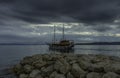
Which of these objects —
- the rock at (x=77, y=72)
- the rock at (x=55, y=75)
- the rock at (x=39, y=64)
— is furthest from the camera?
the rock at (x=39, y=64)

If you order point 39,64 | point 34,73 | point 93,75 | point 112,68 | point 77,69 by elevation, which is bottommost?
point 34,73

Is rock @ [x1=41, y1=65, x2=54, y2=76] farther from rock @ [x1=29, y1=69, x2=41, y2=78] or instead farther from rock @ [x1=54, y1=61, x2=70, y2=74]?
rock @ [x1=54, y1=61, x2=70, y2=74]

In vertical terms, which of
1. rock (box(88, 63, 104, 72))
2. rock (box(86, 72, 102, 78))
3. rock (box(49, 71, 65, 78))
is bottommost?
rock (box(49, 71, 65, 78))

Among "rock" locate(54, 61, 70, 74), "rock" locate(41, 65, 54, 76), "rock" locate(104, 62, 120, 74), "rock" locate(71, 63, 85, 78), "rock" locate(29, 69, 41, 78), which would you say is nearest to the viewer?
"rock" locate(104, 62, 120, 74)

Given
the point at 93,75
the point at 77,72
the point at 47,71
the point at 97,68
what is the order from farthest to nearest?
1. the point at 47,71
2. the point at 77,72
3. the point at 97,68
4. the point at 93,75

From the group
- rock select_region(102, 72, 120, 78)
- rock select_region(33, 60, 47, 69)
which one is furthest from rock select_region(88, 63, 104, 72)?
rock select_region(33, 60, 47, 69)

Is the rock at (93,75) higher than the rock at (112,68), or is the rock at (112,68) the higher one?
the rock at (112,68)

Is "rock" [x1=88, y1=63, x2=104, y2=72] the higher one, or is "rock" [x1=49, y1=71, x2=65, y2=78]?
"rock" [x1=88, y1=63, x2=104, y2=72]

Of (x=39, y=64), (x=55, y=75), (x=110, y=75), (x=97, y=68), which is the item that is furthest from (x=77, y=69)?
(x=39, y=64)

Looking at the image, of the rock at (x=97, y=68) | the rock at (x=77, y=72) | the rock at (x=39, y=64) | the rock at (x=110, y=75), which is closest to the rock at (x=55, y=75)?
the rock at (x=77, y=72)

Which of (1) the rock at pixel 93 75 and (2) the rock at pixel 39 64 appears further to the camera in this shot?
(2) the rock at pixel 39 64

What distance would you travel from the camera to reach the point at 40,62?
60.3 feet

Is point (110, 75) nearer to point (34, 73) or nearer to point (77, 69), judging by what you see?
point (77, 69)

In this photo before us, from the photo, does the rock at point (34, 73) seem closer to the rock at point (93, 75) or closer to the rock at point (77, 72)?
the rock at point (77, 72)
